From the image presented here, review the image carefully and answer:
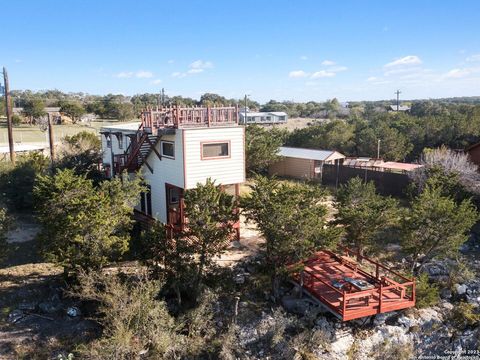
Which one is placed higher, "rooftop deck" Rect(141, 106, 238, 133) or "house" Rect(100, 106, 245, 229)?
"rooftop deck" Rect(141, 106, 238, 133)

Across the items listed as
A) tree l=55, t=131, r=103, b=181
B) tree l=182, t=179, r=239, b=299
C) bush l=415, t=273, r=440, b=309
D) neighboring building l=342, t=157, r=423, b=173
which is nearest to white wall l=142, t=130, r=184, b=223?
tree l=182, t=179, r=239, b=299

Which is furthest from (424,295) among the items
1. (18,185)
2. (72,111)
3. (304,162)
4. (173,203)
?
(72,111)

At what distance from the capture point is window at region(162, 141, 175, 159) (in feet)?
58.8

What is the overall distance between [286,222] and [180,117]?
21.7 ft

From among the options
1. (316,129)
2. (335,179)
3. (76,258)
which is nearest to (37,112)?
(316,129)

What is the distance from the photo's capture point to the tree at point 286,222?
14266 mm

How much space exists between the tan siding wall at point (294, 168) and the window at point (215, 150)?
14987 millimetres

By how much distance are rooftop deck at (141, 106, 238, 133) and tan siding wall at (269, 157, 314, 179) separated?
1535 cm

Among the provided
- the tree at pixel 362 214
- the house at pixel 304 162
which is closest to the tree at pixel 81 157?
the house at pixel 304 162

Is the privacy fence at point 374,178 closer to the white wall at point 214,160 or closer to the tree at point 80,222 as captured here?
the white wall at point 214,160

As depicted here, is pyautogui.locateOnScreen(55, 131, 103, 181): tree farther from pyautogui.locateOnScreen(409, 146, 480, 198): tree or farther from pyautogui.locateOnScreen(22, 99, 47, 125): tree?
pyautogui.locateOnScreen(22, 99, 47, 125): tree

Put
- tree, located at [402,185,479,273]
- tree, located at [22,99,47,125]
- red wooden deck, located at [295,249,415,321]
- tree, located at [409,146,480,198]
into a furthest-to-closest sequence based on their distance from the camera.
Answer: tree, located at [22,99,47,125] → tree, located at [409,146,480,198] → tree, located at [402,185,479,273] → red wooden deck, located at [295,249,415,321]

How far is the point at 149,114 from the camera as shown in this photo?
56.9 feet

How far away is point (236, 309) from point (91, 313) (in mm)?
5023
